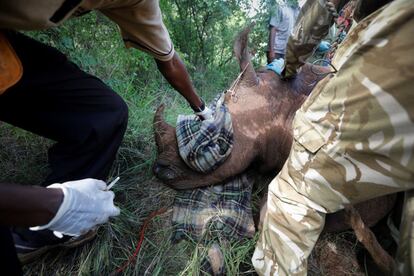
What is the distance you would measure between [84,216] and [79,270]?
20.5 inches

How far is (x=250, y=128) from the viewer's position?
68.3 inches

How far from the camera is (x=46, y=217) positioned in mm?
895

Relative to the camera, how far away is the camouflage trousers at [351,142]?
94 centimetres

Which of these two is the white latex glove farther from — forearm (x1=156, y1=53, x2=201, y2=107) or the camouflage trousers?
the camouflage trousers

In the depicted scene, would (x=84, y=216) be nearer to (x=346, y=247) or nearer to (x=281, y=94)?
(x=281, y=94)

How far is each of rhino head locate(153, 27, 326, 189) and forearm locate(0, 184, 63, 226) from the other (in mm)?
808

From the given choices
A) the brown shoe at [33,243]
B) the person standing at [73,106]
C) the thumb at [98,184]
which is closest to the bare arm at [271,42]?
the person standing at [73,106]

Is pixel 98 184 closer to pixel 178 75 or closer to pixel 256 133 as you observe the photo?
pixel 178 75

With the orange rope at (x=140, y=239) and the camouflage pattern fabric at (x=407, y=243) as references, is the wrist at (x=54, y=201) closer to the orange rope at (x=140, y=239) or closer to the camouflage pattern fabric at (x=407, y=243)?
the orange rope at (x=140, y=239)

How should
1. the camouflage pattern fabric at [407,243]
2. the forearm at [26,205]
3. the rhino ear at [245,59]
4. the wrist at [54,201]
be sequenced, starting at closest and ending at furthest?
the forearm at [26,205], the wrist at [54,201], the camouflage pattern fabric at [407,243], the rhino ear at [245,59]

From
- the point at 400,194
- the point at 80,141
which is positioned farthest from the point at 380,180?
the point at 80,141

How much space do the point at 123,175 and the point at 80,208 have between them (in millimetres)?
818

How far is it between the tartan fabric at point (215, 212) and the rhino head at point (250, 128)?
66mm

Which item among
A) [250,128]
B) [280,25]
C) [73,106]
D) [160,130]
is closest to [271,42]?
[280,25]
